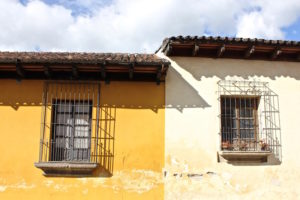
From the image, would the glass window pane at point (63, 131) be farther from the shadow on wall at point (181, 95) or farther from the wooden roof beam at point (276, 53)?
the wooden roof beam at point (276, 53)

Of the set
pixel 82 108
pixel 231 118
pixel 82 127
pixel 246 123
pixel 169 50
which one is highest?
pixel 169 50

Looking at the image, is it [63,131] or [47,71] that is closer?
[47,71]

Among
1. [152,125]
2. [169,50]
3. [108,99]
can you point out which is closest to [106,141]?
[108,99]

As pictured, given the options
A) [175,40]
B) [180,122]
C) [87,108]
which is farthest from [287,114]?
[87,108]

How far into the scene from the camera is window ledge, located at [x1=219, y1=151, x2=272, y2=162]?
7672mm

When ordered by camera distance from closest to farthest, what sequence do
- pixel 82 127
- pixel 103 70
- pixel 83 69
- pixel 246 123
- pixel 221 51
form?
pixel 103 70
pixel 83 69
pixel 82 127
pixel 221 51
pixel 246 123

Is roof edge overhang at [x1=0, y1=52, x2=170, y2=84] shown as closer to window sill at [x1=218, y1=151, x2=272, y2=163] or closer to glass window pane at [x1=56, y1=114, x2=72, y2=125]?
glass window pane at [x1=56, y1=114, x2=72, y2=125]

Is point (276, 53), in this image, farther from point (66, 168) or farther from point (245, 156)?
point (66, 168)

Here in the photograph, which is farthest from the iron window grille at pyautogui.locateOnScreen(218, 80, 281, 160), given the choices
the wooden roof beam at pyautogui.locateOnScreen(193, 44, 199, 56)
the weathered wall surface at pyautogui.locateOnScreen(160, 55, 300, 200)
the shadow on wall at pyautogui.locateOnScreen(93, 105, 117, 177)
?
the shadow on wall at pyautogui.locateOnScreen(93, 105, 117, 177)

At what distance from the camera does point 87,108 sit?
8047 mm

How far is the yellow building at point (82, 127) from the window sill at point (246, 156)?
146 cm

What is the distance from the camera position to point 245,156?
7.79 m

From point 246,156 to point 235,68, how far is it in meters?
2.13

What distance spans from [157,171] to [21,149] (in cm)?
307
